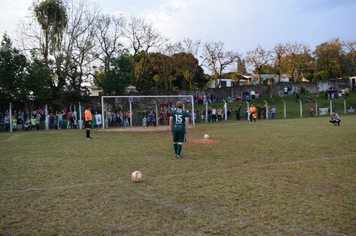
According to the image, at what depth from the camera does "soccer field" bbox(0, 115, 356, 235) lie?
12.2 ft

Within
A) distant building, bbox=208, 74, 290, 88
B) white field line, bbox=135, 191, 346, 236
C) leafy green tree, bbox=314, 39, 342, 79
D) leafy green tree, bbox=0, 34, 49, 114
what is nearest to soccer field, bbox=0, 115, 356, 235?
white field line, bbox=135, 191, 346, 236

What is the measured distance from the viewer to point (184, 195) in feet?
16.5

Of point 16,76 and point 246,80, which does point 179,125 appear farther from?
point 246,80

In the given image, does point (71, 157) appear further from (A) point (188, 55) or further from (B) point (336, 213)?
(A) point (188, 55)

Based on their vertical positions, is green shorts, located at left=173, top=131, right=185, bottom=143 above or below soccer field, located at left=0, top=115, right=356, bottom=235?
above

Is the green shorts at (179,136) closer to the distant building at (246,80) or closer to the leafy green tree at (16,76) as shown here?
the leafy green tree at (16,76)

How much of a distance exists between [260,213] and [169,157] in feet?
17.0

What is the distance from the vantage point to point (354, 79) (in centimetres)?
5162

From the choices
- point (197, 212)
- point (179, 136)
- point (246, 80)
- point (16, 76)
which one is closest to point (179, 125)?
point (179, 136)

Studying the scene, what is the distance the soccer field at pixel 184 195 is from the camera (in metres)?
3.72

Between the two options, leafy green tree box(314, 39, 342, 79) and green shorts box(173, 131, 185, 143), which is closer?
green shorts box(173, 131, 185, 143)

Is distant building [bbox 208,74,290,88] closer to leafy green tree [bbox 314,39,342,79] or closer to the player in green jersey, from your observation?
leafy green tree [bbox 314,39,342,79]

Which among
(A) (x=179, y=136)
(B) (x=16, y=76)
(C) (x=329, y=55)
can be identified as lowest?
(A) (x=179, y=136)

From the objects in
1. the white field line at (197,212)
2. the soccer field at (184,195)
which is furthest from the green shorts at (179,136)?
the white field line at (197,212)
